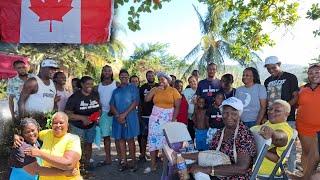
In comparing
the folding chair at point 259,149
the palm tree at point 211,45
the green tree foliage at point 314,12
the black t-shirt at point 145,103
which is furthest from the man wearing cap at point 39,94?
the palm tree at point 211,45

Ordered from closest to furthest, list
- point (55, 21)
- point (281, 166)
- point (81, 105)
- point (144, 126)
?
point (281, 166)
point (55, 21)
point (81, 105)
point (144, 126)

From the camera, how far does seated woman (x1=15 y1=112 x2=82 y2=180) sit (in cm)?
396

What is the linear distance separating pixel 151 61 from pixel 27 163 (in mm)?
39538

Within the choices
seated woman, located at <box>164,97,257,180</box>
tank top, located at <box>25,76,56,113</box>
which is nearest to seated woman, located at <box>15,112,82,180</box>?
seated woman, located at <box>164,97,257,180</box>

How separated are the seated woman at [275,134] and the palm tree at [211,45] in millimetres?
28279

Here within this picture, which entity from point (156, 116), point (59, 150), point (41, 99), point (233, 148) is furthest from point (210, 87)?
point (59, 150)

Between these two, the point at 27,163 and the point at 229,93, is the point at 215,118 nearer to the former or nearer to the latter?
the point at 229,93

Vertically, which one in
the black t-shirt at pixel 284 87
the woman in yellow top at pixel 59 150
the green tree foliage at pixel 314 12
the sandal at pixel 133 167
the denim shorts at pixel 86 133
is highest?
the green tree foliage at pixel 314 12

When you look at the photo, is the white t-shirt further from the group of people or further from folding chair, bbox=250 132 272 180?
folding chair, bbox=250 132 272 180

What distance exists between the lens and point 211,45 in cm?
3344

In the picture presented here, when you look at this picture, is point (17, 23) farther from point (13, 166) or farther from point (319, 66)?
point (319, 66)

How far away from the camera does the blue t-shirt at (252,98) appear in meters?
6.33

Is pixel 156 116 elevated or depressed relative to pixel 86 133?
elevated

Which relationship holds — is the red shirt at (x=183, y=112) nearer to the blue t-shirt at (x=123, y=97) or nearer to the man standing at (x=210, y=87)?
the man standing at (x=210, y=87)
